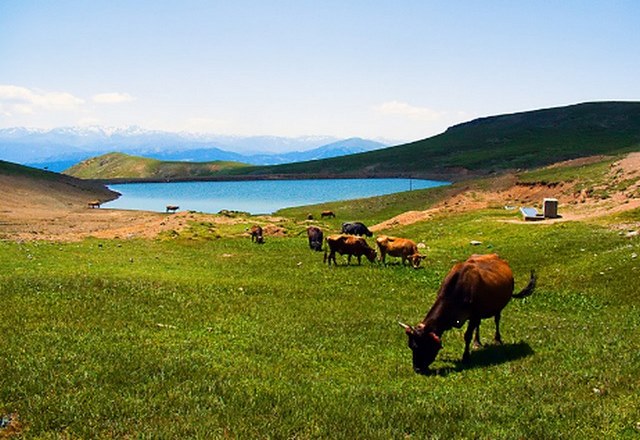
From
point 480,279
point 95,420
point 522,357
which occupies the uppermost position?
point 480,279

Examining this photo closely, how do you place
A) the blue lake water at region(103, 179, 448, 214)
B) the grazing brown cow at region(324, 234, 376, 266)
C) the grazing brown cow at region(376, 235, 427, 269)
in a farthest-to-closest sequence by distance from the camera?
the blue lake water at region(103, 179, 448, 214) → the grazing brown cow at region(324, 234, 376, 266) → the grazing brown cow at region(376, 235, 427, 269)

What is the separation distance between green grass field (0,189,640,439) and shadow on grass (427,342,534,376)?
3.1 inches

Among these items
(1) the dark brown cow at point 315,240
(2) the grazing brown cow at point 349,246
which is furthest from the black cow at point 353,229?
(2) the grazing brown cow at point 349,246

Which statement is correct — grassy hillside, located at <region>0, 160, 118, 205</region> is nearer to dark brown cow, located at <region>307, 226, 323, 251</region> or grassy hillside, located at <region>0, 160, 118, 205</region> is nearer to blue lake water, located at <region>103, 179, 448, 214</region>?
blue lake water, located at <region>103, 179, 448, 214</region>

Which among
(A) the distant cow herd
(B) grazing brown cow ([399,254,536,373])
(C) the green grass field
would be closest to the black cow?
(C) the green grass field

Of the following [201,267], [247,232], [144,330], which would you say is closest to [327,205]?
[247,232]

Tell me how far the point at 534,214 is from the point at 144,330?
136 feet

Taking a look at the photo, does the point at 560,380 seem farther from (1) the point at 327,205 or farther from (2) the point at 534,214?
(1) the point at 327,205

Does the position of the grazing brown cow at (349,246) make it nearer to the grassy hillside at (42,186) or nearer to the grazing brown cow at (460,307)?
the grazing brown cow at (460,307)

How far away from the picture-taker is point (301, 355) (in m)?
15.2

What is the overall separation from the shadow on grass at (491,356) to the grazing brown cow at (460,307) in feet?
1.02

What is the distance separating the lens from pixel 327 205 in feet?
305

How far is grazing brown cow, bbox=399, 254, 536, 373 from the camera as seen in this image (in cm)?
1420

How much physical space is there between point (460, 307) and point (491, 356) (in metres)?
1.61
